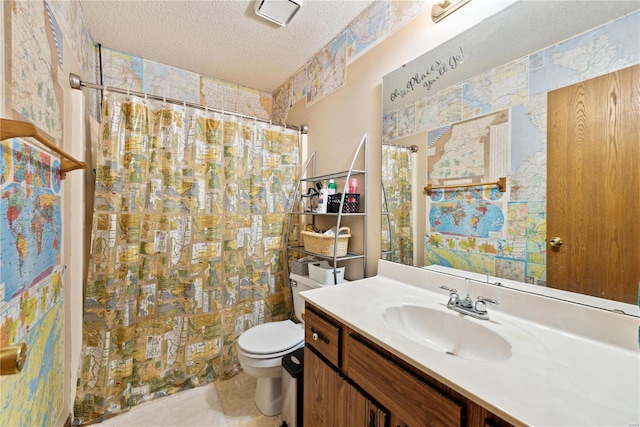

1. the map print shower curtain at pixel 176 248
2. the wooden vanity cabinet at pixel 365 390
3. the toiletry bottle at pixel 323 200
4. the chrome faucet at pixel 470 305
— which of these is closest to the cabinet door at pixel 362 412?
the wooden vanity cabinet at pixel 365 390

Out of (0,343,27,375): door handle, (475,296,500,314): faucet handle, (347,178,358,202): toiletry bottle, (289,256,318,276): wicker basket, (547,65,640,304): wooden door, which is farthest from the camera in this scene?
(289,256,318,276): wicker basket

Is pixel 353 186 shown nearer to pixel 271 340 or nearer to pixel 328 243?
pixel 328 243

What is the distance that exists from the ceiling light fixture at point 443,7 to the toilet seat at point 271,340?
185 centimetres

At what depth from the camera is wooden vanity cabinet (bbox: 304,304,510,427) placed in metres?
0.61

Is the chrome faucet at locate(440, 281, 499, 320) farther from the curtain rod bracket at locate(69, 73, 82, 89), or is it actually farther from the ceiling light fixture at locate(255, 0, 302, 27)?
the curtain rod bracket at locate(69, 73, 82, 89)

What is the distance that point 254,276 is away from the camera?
76.9 inches

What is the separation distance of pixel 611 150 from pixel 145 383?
2.49 metres

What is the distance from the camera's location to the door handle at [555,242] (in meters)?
0.85

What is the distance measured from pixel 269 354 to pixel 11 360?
3.49ft

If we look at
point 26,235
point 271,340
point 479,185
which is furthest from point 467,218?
point 26,235

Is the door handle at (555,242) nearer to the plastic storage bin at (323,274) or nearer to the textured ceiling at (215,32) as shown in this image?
the plastic storage bin at (323,274)

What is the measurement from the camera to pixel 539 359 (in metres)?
0.67

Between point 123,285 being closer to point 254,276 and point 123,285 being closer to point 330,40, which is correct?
point 254,276

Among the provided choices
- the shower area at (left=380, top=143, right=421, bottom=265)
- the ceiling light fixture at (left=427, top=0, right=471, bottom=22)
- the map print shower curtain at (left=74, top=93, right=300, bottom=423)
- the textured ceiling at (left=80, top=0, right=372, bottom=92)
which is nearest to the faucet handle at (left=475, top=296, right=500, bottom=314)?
the shower area at (left=380, top=143, right=421, bottom=265)
